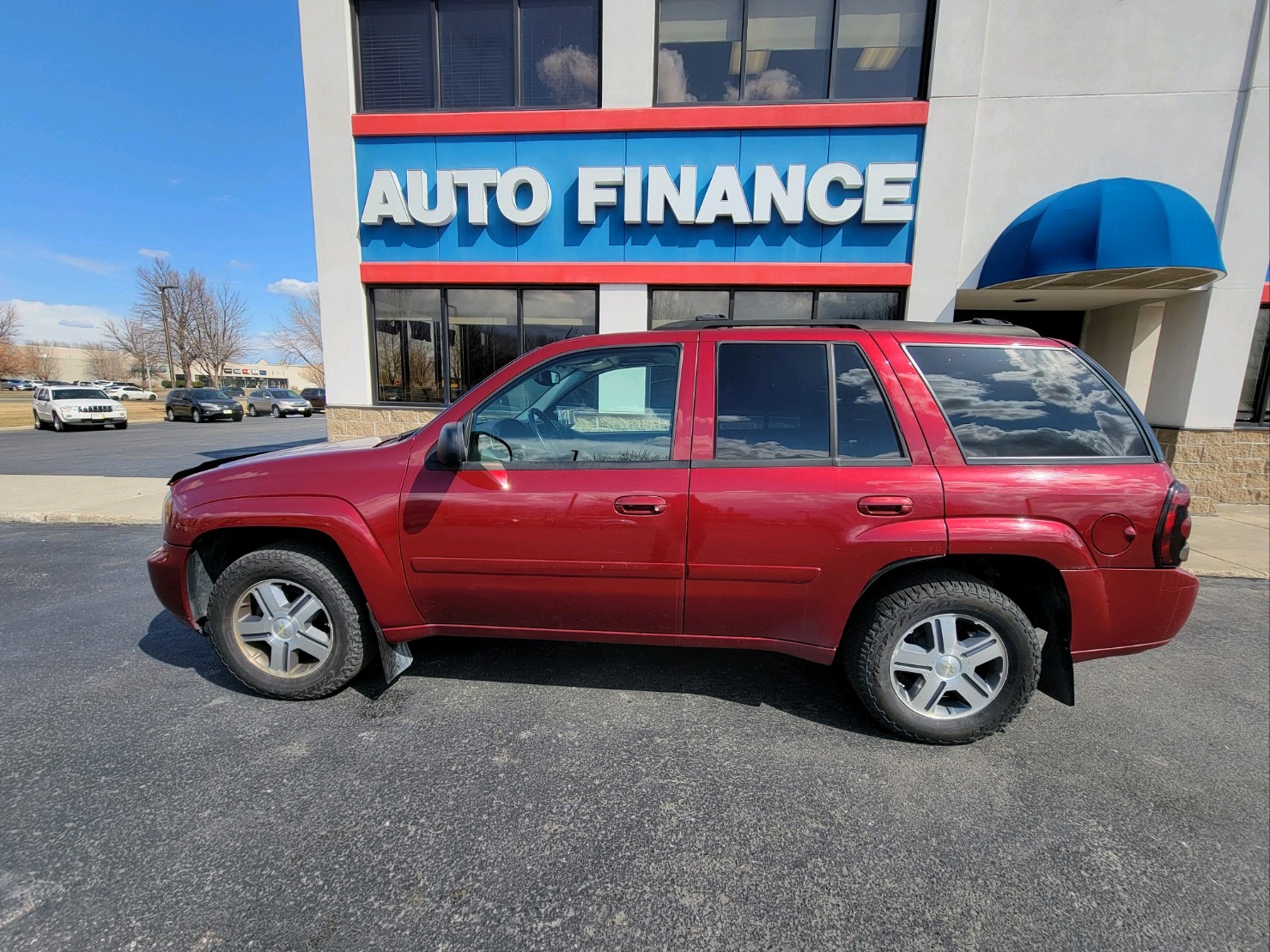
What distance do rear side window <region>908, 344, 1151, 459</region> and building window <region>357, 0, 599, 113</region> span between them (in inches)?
295

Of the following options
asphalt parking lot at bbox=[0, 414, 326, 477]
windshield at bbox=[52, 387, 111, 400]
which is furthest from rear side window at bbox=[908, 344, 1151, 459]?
windshield at bbox=[52, 387, 111, 400]

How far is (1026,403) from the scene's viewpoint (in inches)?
95.0

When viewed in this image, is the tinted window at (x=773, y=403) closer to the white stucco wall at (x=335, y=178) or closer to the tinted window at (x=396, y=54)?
the white stucco wall at (x=335, y=178)

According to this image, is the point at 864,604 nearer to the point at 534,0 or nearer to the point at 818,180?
the point at 818,180

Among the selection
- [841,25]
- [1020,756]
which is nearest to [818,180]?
[841,25]

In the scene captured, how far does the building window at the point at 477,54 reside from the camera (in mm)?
7586

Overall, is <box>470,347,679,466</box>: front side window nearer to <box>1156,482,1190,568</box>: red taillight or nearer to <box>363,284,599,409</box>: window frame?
<box>1156,482,1190,568</box>: red taillight

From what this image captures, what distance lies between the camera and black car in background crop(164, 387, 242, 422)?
81.5ft

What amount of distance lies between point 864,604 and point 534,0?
31.3 feet

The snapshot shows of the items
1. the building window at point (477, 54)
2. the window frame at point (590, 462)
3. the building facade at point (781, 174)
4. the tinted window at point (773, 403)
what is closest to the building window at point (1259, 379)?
the building facade at point (781, 174)

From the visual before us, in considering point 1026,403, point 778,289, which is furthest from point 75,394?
point 1026,403

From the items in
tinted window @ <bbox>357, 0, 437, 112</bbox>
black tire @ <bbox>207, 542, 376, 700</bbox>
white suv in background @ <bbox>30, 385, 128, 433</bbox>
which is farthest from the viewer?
white suv in background @ <bbox>30, 385, 128, 433</bbox>

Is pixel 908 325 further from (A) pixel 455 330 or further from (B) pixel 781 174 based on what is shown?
(A) pixel 455 330

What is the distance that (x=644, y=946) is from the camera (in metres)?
1.55
